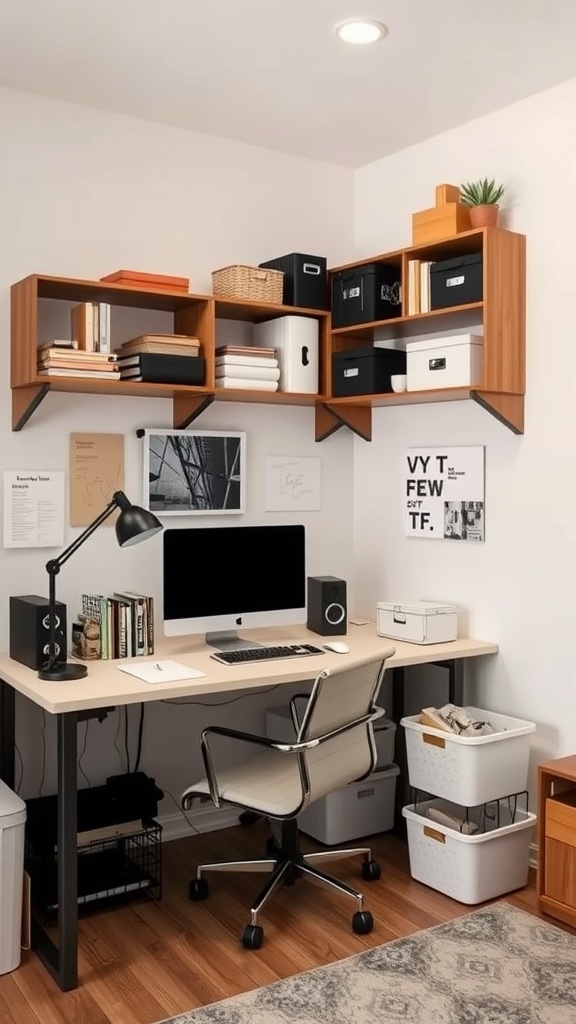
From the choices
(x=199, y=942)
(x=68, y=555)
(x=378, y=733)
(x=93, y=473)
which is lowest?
(x=199, y=942)

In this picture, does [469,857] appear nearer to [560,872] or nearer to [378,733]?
[560,872]

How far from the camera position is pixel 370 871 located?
10.7ft

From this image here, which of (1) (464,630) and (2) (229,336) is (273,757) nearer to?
(1) (464,630)

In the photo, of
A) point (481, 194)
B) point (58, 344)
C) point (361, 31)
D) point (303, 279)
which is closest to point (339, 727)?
point (58, 344)

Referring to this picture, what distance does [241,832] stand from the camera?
3760 millimetres

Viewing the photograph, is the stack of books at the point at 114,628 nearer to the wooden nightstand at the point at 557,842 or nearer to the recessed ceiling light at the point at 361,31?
the wooden nightstand at the point at 557,842

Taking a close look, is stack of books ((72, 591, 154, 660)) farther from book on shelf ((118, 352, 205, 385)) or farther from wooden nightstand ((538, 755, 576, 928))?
wooden nightstand ((538, 755, 576, 928))

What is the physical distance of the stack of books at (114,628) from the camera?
3137 millimetres

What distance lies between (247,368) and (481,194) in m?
1.04

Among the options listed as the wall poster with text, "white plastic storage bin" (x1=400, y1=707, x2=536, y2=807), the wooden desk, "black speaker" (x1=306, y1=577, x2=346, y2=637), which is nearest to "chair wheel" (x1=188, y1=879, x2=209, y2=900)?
the wooden desk

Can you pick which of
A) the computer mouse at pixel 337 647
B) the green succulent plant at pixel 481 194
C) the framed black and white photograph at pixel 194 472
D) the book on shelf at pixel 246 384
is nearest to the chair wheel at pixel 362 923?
the computer mouse at pixel 337 647

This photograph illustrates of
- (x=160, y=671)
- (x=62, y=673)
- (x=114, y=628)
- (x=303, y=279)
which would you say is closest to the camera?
(x=62, y=673)

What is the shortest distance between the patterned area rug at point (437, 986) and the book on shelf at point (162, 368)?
1.93 m

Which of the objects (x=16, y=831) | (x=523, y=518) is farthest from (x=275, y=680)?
(x=523, y=518)
